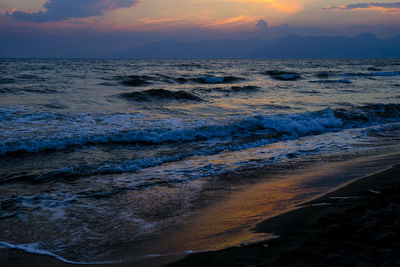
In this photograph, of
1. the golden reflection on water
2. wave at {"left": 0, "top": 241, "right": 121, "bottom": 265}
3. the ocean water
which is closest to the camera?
wave at {"left": 0, "top": 241, "right": 121, "bottom": 265}

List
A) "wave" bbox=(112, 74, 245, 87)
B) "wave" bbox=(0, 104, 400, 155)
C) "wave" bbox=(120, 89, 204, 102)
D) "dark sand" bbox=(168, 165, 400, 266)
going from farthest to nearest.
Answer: "wave" bbox=(112, 74, 245, 87) < "wave" bbox=(120, 89, 204, 102) < "wave" bbox=(0, 104, 400, 155) < "dark sand" bbox=(168, 165, 400, 266)

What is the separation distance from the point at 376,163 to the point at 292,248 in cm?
443

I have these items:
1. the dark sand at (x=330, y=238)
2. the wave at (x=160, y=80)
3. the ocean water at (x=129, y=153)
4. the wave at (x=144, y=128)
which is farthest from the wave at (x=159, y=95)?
the dark sand at (x=330, y=238)

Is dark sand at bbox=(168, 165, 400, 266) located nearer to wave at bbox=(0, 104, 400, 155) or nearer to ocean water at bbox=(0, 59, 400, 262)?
ocean water at bbox=(0, 59, 400, 262)

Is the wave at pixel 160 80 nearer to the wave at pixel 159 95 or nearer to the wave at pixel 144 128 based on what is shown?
the wave at pixel 159 95

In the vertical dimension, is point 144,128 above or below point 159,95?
below

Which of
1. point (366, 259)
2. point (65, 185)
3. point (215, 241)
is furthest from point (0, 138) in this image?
point (366, 259)

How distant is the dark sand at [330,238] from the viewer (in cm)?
243

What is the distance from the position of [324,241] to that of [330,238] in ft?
0.27

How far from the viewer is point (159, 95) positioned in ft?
58.2

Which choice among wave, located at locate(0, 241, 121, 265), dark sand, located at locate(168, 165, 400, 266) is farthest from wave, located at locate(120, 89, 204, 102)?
dark sand, located at locate(168, 165, 400, 266)

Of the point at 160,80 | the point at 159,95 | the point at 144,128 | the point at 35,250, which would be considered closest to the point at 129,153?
the point at 144,128

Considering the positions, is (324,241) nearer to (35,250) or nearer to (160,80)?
(35,250)

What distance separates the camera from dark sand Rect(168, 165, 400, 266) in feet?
7.98
